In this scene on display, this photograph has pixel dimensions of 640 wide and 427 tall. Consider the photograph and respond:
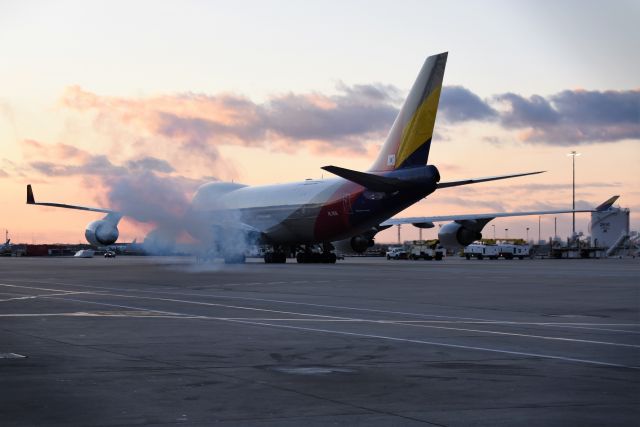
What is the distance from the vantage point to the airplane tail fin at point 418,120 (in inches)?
2135

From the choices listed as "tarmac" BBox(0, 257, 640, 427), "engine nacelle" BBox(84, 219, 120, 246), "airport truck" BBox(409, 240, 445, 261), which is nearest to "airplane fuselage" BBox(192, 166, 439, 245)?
"engine nacelle" BBox(84, 219, 120, 246)

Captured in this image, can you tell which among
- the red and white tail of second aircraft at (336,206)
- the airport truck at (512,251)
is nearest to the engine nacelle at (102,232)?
the red and white tail of second aircraft at (336,206)

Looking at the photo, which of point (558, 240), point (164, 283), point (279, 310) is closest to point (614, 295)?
point (279, 310)

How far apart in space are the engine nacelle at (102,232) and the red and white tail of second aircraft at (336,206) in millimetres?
22

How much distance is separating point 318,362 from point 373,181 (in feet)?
133

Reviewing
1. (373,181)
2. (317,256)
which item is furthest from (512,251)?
(373,181)

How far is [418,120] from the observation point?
5528 cm

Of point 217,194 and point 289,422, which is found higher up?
point 217,194

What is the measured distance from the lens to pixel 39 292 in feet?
98.8

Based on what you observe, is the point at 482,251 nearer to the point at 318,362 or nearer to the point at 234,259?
the point at 234,259

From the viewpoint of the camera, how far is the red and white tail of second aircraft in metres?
54.4

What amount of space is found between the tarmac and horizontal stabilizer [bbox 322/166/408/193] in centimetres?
2520

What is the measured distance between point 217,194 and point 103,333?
58.4 metres

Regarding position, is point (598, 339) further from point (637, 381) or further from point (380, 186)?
point (380, 186)
